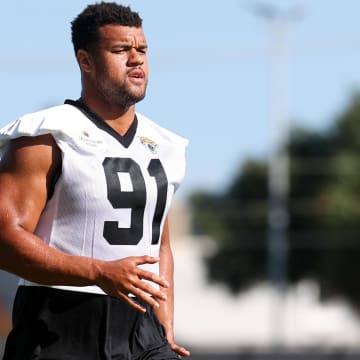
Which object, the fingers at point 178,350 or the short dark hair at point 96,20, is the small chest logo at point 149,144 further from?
the fingers at point 178,350

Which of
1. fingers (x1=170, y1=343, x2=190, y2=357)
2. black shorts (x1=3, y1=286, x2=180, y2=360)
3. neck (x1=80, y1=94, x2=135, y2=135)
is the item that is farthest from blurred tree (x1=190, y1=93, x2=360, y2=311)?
black shorts (x1=3, y1=286, x2=180, y2=360)

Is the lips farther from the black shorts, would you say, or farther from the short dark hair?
the black shorts

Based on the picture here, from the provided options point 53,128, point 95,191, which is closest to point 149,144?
point 95,191

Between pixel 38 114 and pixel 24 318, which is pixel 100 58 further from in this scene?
pixel 24 318

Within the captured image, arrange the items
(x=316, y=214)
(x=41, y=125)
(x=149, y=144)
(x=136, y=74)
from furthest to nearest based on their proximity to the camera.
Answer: (x=316, y=214) < (x=149, y=144) < (x=136, y=74) < (x=41, y=125)

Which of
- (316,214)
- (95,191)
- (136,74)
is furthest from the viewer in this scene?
(316,214)

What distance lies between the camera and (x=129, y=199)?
5.79 meters

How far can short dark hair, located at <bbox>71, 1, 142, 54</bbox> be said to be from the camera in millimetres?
5945

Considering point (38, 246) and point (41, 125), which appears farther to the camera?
point (41, 125)

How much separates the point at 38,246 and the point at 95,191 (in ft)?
1.19

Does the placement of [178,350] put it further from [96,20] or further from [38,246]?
[96,20]

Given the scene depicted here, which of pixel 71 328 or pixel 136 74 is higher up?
pixel 136 74

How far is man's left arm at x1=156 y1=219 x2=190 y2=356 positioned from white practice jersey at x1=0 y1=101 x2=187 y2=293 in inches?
11.3

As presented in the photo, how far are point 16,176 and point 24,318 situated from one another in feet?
1.93
